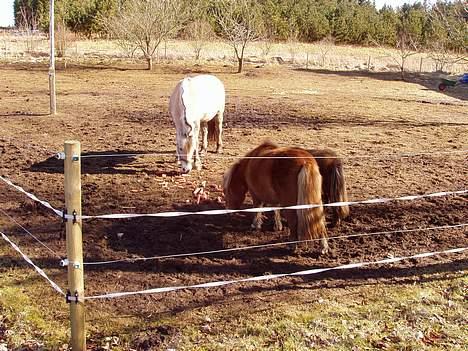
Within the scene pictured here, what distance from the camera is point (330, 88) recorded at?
20969 millimetres

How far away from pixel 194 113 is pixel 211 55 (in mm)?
28003

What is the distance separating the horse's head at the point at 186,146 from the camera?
24.2 feet

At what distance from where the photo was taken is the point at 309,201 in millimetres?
4602

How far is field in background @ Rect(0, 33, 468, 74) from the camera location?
101ft

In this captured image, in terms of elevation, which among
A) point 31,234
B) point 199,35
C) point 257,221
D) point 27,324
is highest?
point 199,35

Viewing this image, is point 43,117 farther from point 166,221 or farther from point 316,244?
point 316,244

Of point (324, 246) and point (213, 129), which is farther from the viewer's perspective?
point (213, 129)

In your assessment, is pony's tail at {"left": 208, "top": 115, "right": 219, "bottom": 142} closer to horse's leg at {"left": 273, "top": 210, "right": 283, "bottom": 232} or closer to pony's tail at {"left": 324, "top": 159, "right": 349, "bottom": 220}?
horse's leg at {"left": 273, "top": 210, "right": 283, "bottom": 232}

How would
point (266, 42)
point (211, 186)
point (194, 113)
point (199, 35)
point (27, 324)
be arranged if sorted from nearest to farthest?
point (27, 324) → point (211, 186) → point (194, 113) → point (199, 35) → point (266, 42)

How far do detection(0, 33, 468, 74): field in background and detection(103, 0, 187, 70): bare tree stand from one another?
6.75 ft

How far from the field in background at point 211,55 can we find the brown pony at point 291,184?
2566cm

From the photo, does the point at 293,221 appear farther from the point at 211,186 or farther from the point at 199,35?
the point at 199,35

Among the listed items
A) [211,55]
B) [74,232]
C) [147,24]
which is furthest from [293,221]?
[211,55]

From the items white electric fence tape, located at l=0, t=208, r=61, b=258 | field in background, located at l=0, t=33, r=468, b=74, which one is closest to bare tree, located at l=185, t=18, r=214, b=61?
field in background, located at l=0, t=33, r=468, b=74
